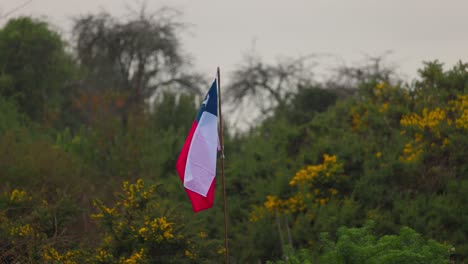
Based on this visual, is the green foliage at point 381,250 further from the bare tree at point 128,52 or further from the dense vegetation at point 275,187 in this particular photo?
the bare tree at point 128,52

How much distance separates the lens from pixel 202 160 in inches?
417

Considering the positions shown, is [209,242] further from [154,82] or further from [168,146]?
[154,82]

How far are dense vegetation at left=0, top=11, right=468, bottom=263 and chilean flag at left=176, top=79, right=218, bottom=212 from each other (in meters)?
1.42

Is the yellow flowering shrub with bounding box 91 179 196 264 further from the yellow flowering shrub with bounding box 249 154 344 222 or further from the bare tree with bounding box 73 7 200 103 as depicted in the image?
the bare tree with bounding box 73 7 200 103

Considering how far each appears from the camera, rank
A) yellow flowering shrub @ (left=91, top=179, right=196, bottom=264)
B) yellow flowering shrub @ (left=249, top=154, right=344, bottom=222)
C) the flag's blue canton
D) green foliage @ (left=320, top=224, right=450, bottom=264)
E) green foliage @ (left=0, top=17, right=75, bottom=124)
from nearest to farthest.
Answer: green foliage @ (left=320, top=224, right=450, bottom=264)
the flag's blue canton
yellow flowering shrub @ (left=91, top=179, right=196, bottom=264)
yellow flowering shrub @ (left=249, top=154, right=344, bottom=222)
green foliage @ (left=0, top=17, right=75, bottom=124)

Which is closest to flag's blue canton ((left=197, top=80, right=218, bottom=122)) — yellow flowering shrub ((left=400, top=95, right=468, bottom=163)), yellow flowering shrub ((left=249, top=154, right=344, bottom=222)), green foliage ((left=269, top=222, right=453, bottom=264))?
green foliage ((left=269, top=222, right=453, bottom=264))

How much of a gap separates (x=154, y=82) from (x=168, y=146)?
12.8 metres

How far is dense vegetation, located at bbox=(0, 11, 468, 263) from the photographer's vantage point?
1277 cm

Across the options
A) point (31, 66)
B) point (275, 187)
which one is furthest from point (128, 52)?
point (275, 187)

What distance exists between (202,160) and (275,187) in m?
8.53

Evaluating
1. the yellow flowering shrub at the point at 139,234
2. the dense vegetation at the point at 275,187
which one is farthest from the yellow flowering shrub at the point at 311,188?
the yellow flowering shrub at the point at 139,234

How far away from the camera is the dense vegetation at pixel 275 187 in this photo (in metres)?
12.8

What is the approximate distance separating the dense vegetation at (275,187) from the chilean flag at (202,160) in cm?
142

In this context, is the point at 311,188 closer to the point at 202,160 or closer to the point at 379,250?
the point at 202,160
